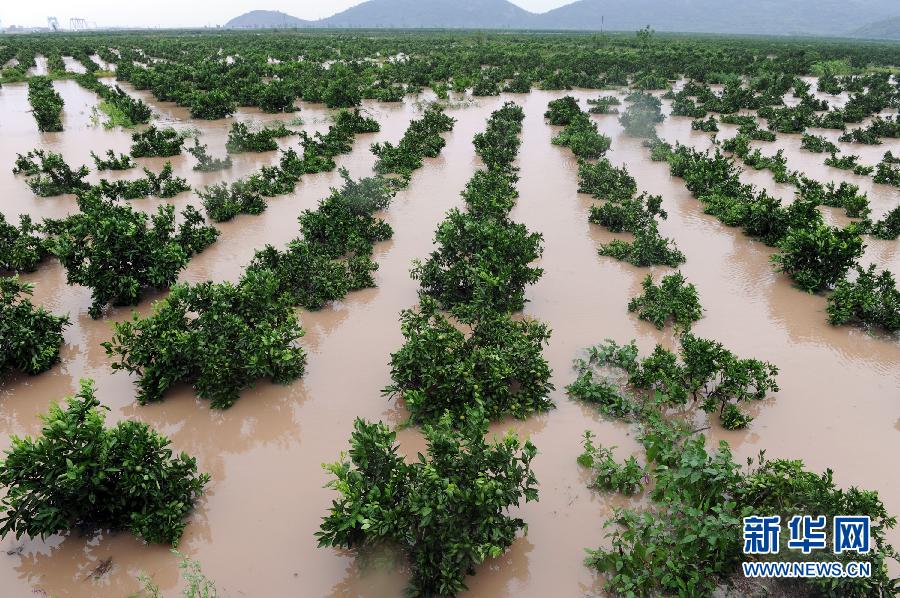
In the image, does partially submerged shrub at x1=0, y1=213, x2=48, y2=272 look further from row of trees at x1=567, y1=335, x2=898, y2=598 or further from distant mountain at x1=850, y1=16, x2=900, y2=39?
distant mountain at x1=850, y1=16, x2=900, y2=39

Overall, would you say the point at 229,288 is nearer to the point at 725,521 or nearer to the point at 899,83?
the point at 725,521

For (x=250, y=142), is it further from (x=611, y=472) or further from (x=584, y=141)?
(x=611, y=472)

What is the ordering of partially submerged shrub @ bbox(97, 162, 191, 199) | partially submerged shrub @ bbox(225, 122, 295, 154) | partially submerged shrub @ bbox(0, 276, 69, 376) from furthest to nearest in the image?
partially submerged shrub @ bbox(225, 122, 295, 154)
partially submerged shrub @ bbox(97, 162, 191, 199)
partially submerged shrub @ bbox(0, 276, 69, 376)

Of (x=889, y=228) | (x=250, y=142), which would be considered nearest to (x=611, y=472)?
(x=889, y=228)

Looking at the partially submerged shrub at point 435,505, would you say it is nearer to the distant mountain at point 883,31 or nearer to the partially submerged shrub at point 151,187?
the partially submerged shrub at point 151,187

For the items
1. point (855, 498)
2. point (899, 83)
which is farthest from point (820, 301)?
point (899, 83)

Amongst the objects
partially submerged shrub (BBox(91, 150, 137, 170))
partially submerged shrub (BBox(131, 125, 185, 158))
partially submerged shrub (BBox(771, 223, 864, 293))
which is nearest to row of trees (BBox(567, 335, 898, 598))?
partially submerged shrub (BBox(771, 223, 864, 293))

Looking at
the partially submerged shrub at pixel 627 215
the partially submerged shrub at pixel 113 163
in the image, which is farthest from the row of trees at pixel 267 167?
the partially submerged shrub at pixel 627 215

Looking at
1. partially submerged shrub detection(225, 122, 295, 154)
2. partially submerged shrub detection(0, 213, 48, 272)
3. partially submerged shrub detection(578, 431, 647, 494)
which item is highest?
partially submerged shrub detection(225, 122, 295, 154)
